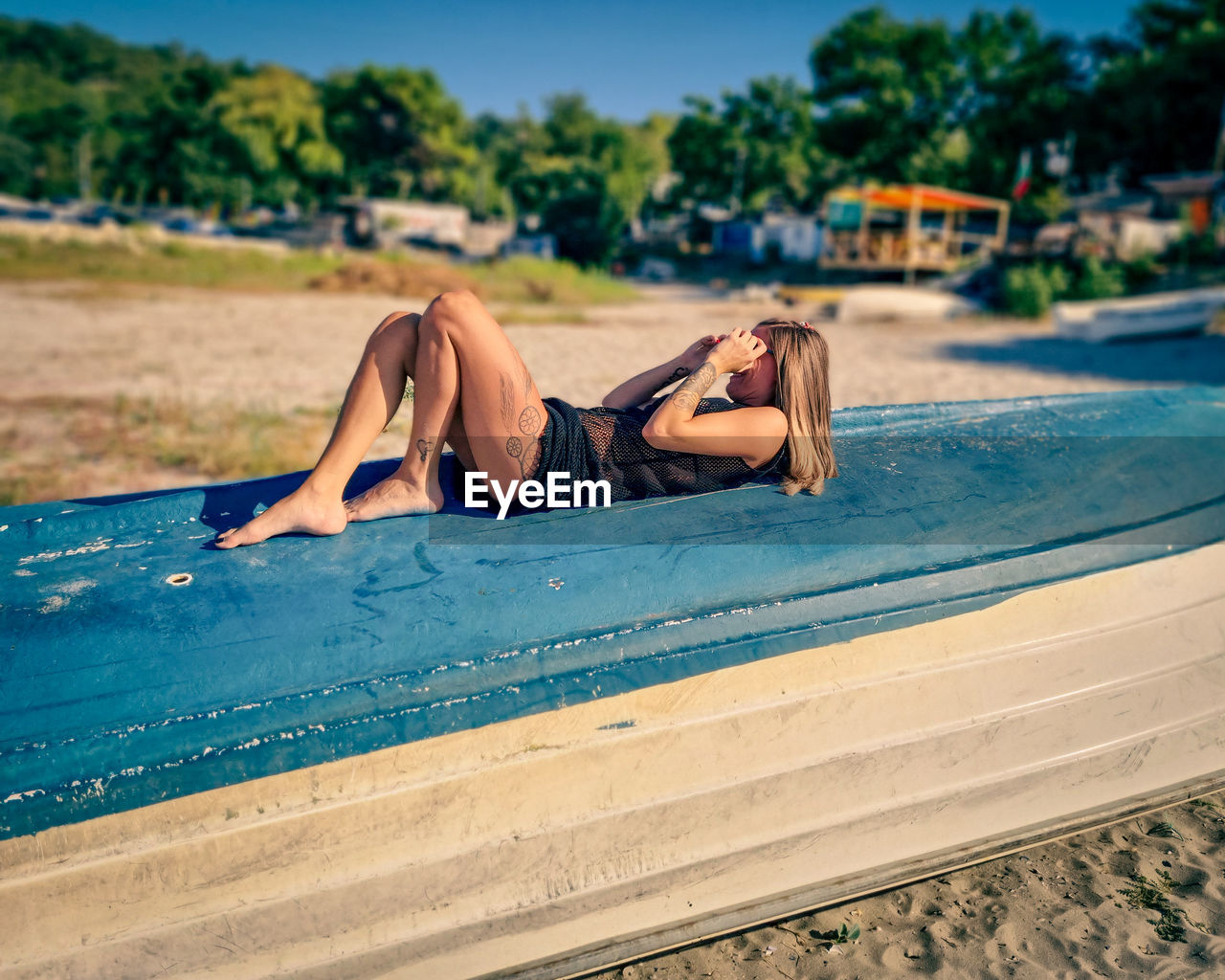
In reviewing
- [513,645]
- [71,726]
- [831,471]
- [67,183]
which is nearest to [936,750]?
[831,471]

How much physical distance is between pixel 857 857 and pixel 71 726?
6.21 ft

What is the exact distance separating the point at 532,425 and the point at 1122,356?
1110 centimetres

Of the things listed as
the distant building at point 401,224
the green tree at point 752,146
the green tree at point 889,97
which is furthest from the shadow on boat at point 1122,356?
the distant building at point 401,224

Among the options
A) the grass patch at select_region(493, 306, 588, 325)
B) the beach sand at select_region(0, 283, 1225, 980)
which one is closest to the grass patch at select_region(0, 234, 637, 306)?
the grass patch at select_region(493, 306, 588, 325)

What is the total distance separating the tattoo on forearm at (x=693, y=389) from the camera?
2.48m

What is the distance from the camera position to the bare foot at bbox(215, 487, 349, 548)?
2.37 metres

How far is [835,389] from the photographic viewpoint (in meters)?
8.60

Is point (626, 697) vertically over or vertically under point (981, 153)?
under

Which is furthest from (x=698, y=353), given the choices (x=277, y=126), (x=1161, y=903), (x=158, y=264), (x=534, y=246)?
(x=277, y=126)

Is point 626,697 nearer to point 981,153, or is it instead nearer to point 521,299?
point 521,299

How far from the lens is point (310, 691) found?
5.97 feet

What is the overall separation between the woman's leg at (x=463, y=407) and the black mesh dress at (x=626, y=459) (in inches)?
2.6

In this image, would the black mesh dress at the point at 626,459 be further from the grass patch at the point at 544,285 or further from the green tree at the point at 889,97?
the green tree at the point at 889,97

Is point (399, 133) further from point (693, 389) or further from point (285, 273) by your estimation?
point (693, 389)
